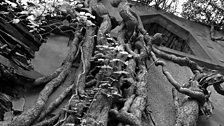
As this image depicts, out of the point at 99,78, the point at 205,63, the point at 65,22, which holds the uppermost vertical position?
the point at 65,22

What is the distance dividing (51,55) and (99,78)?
0.88 meters

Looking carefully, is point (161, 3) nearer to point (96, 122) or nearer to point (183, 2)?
point (183, 2)

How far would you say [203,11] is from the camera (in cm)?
752

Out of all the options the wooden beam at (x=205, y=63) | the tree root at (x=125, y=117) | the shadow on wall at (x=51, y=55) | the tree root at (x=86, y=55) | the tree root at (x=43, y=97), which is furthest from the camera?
the wooden beam at (x=205, y=63)

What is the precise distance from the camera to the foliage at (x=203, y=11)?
24.4 ft

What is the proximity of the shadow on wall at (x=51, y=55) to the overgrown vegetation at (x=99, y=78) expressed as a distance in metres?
0.13

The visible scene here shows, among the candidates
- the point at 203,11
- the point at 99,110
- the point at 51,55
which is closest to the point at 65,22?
the point at 51,55

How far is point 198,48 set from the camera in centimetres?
592

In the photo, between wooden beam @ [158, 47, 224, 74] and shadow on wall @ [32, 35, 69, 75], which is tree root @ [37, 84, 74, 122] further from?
wooden beam @ [158, 47, 224, 74]

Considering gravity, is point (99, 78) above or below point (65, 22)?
below

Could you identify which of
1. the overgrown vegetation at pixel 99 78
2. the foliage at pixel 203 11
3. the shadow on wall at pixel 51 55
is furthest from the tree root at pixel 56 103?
the foliage at pixel 203 11

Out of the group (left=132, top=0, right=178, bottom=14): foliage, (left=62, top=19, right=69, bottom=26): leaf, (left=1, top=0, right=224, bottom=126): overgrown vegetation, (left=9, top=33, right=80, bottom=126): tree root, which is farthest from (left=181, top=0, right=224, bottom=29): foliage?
(left=9, top=33, right=80, bottom=126): tree root

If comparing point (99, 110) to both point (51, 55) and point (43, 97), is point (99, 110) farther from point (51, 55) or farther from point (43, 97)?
point (51, 55)

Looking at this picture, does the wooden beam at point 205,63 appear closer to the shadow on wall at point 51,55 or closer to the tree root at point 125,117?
the shadow on wall at point 51,55
